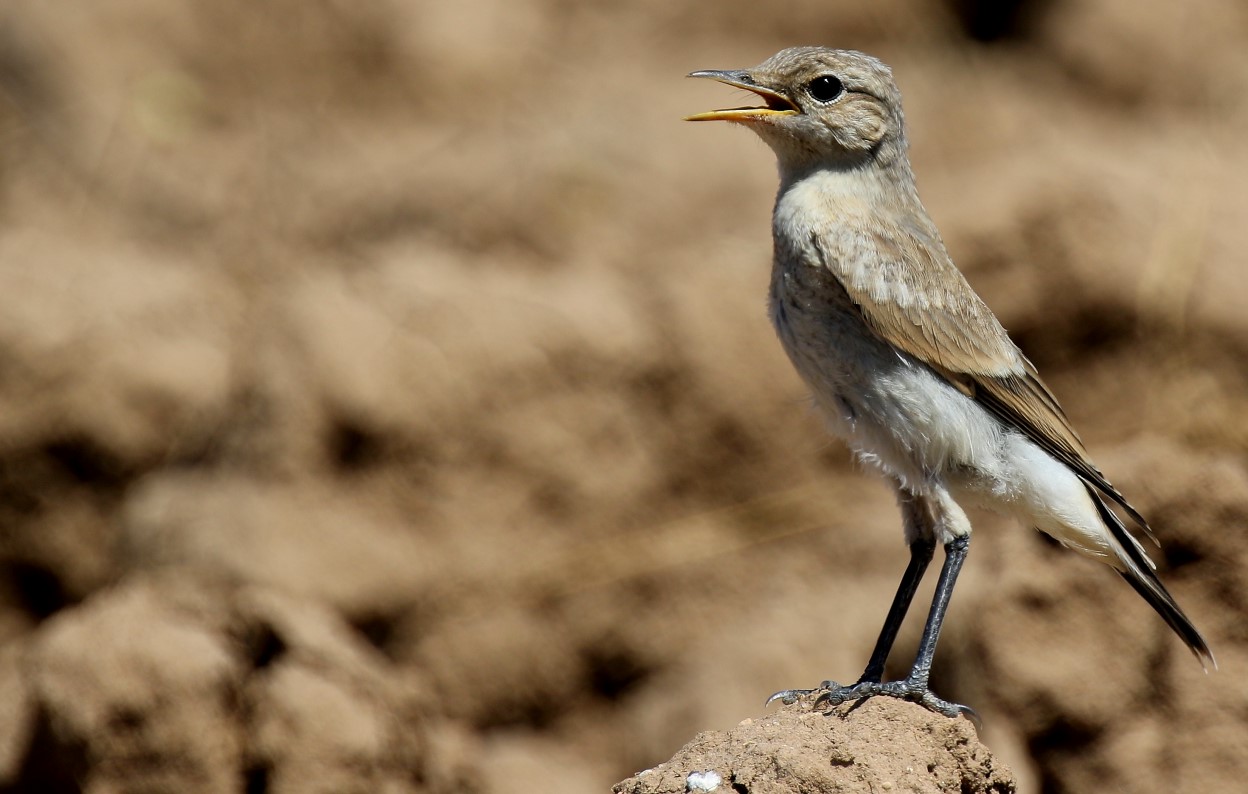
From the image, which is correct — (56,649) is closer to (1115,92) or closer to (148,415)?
(148,415)

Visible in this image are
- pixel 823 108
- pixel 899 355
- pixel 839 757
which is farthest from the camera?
pixel 823 108

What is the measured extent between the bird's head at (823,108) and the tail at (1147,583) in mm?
1745

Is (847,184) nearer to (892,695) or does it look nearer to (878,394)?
(878,394)

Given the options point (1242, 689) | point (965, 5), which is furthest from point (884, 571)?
point (965, 5)

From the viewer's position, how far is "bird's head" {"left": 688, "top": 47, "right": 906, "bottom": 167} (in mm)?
5852

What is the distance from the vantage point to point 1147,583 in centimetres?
566

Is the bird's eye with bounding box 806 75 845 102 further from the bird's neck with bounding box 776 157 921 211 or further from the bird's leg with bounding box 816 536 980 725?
the bird's leg with bounding box 816 536 980 725

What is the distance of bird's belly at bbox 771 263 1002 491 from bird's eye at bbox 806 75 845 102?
0.82 m

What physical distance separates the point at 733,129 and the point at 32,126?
5.34 meters

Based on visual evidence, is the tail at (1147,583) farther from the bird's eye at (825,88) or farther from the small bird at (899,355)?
the bird's eye at (825,88)

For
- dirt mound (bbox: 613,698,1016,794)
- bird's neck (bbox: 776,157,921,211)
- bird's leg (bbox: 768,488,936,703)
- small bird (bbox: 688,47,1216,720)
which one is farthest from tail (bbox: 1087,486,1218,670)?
bird's neck (bbox: 776,157,921,211)

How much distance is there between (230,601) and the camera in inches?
283

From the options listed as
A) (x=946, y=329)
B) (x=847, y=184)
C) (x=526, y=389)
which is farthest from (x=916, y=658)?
(x=526, y=389)

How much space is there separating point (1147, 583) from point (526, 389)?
14.7ft
